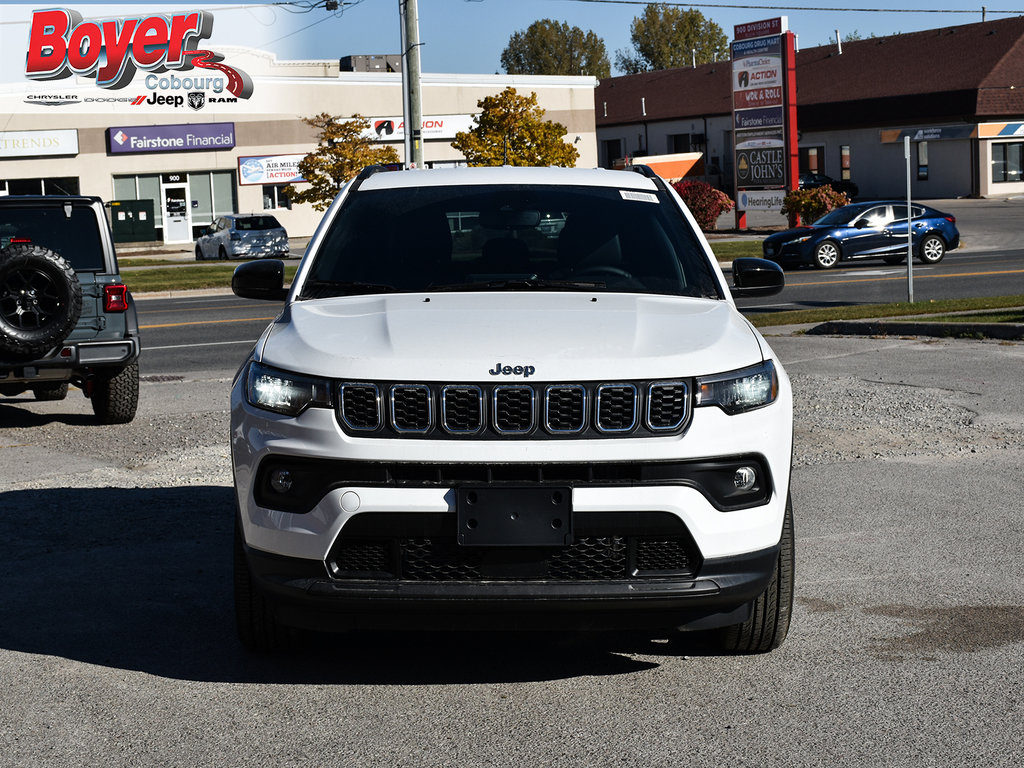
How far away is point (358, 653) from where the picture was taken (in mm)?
4867

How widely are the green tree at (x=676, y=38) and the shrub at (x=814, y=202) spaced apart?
88.2 m

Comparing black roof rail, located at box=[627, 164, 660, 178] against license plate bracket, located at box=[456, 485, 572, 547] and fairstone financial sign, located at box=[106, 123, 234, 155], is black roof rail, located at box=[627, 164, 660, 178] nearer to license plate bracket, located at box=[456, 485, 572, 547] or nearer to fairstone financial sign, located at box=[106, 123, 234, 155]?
license plate bracket, located at box=[456, 485, 572, 547]

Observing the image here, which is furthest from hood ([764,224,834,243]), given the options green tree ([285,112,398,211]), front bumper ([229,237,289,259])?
green tree ([285,112,398,211])

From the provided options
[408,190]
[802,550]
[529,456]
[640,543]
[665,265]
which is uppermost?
[408,190]

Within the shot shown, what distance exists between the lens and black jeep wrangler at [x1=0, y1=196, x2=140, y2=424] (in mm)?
9594

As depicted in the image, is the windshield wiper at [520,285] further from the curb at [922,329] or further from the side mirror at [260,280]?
the curb at [922,329]

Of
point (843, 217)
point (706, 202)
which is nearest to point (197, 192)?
point (706, 202)

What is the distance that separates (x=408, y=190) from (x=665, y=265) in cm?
124

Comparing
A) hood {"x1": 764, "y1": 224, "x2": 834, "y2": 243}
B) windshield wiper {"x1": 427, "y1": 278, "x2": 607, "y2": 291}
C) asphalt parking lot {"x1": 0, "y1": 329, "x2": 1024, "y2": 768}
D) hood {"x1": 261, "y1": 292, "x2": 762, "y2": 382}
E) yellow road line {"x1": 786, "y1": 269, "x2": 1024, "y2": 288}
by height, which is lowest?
asphalt parking lot {"x1": 0, "y1": 329, "x2": 1024, "y2": 768}

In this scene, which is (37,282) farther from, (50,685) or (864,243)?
(864,243)

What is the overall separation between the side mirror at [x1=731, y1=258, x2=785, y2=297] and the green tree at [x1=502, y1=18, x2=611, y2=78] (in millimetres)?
127212

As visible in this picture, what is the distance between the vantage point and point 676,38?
125 m

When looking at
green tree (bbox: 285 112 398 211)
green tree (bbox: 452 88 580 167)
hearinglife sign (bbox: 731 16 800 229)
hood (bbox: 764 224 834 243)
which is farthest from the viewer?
green tree (bbox: 285 112 398 211)

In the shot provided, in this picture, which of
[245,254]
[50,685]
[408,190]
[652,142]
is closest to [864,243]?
[245,254]
